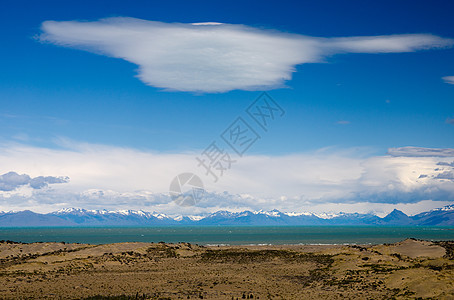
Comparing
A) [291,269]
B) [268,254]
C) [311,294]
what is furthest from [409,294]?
[268,254]

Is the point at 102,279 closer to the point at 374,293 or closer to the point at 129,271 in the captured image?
the point at 129,271

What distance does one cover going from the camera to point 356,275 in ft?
147

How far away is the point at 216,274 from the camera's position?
1998 inches

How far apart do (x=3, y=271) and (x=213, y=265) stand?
1045 inches

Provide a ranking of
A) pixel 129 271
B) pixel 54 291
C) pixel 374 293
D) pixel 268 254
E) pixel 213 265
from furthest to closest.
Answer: pixel 268 254 < pixel 213 265 < pixel 129 271 < pixel 54 291 < pixel 374 293

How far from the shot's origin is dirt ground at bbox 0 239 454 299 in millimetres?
36969

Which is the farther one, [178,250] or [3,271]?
[178,250]

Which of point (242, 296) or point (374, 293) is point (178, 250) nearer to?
point (242, 296)

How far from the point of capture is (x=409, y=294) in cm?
3284

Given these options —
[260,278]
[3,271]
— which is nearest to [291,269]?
[260,278]

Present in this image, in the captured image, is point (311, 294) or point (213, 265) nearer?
point (311, 294)

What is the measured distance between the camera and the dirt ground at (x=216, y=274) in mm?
36969

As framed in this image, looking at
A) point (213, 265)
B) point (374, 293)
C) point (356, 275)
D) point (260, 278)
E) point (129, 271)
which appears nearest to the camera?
point (374, 293)

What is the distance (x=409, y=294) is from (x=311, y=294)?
27.4 feet
